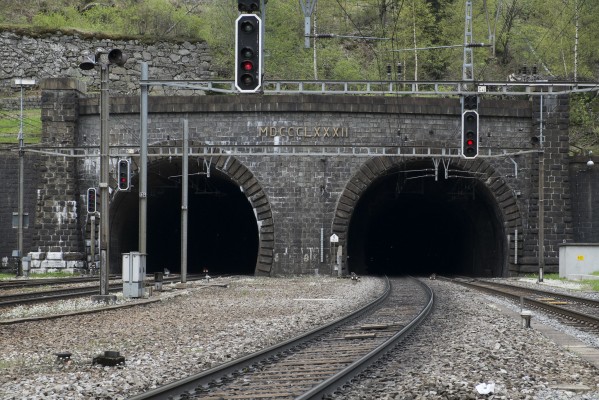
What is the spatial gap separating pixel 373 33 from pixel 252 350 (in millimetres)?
62717

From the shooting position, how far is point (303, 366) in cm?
1302

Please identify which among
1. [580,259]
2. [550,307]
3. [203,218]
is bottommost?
[550,307]

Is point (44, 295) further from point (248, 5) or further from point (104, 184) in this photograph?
point (248, 5)

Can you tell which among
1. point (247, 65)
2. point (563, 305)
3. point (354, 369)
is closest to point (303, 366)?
point (354, 369)

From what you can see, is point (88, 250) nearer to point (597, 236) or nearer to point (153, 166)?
point (153, 166)

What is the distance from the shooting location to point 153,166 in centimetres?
4509

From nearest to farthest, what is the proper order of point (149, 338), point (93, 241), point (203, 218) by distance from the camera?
point (149, 338) < point (93, 241) < point (203, 218)

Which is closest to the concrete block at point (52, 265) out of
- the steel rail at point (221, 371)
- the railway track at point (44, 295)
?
the railway track at point (44, 295)

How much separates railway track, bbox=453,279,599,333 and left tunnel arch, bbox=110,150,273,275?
12.1m

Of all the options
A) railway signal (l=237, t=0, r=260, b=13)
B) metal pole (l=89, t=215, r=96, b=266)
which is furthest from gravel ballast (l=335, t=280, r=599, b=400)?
metal pole (l=89, t=215, r=96, b=266)

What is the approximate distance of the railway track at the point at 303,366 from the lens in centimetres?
1069

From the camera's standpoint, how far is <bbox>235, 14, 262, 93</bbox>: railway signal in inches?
681

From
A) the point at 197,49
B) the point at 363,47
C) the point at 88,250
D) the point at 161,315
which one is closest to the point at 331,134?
the point at 88,250

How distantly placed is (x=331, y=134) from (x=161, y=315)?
77.5 ft
